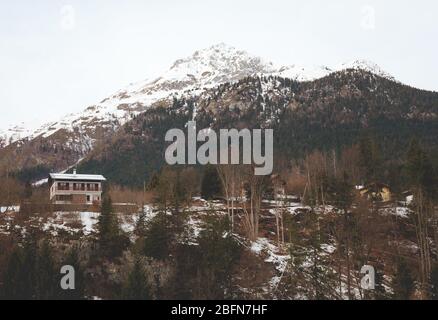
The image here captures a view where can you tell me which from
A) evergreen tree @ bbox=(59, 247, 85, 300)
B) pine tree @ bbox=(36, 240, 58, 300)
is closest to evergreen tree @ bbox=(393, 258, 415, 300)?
evergreen tree @ bbox=(59, 247, 85, 300)

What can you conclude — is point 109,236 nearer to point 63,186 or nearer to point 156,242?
point 156,242

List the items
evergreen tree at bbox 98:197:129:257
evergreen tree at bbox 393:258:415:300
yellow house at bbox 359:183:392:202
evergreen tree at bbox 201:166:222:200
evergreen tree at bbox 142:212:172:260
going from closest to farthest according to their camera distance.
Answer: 1. evergreen tree at bbox 393:258:415:300
2. evergreen tree at bbox 142:212:172:260
3. evergreen tree at bbox 98:197:129:257
4. yellow house at bbox 359:183:392:202
5. evergreen tree at bbox 201:166:222:200

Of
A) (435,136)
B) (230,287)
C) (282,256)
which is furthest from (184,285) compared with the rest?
(435,136)

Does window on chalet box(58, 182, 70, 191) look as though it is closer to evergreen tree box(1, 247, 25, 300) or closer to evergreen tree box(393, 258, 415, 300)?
evergreen tree box(1, 247, 25, 300)

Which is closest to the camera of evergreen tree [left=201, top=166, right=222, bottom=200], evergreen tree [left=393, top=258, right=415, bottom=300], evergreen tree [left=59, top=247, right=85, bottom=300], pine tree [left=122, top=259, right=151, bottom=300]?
pine tree [left=122, top=259, right=151, bottom=300]

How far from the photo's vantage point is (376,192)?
74125 millimetres

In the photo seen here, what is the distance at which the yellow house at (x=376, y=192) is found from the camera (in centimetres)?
7247

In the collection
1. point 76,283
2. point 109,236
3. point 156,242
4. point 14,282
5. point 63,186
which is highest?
point 63,186

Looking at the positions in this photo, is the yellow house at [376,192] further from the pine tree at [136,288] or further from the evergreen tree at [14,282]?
the evergreen tree at [14,282]

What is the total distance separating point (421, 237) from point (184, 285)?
25.4 meters

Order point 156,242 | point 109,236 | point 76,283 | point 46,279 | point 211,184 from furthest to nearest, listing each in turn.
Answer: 1. point 211,184
2. point 109,236
3. point 156,242
4. point 76,283
5. point 46,279

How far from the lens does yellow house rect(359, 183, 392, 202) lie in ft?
238

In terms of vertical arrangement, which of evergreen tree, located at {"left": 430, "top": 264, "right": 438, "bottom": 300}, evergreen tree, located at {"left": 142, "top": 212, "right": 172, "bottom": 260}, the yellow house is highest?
the yellow house

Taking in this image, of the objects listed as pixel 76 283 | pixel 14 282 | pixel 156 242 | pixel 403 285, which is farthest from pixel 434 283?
pixel 14 282
